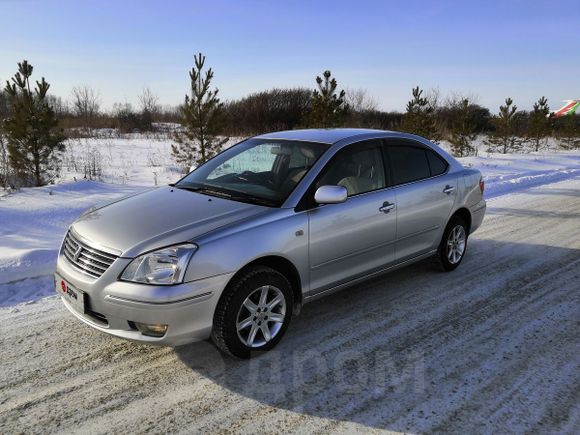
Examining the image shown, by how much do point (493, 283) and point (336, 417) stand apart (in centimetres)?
301

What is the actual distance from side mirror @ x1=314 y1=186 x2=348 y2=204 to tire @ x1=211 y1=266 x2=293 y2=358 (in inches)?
27.5

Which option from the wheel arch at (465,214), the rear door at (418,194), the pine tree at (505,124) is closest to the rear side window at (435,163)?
the rear door at (418,194)

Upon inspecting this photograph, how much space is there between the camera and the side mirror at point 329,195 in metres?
3.72

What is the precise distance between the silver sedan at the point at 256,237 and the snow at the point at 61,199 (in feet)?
Result: 5.01

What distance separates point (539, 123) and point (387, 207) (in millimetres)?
25978

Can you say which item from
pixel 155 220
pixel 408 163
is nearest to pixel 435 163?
pixel 408 163

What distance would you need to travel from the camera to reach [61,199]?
8141mm

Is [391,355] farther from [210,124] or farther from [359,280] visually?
[210,124]

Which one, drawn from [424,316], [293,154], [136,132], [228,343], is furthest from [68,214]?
[136,132]

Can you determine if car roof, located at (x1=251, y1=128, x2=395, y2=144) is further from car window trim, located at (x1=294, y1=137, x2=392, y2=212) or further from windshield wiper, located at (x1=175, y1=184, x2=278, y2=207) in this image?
windshield wiper, located at (x1=175, y1=184, x2=278, y2=207)

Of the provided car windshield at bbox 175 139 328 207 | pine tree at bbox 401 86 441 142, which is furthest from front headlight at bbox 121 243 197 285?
pine tree at bbox 401 86 441 142

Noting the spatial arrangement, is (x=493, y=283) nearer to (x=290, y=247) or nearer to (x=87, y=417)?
(x=290, y=247)

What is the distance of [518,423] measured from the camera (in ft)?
9.16

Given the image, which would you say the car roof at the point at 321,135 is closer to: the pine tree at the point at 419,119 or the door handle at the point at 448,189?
the door handle at the point at 448,189
